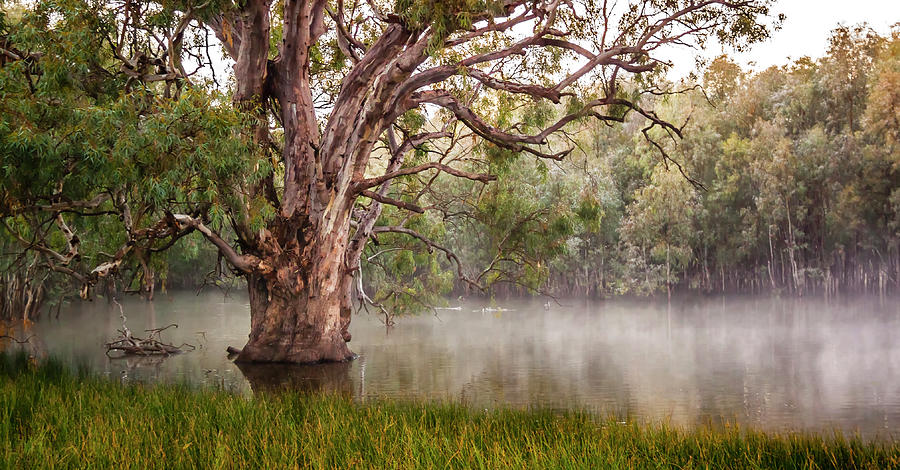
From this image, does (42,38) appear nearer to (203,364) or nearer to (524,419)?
(203,364)

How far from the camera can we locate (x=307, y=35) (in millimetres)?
14344

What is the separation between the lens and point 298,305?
14578 mm

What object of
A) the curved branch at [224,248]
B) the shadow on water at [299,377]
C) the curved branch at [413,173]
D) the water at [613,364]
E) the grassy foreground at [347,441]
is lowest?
the water at [613,364]

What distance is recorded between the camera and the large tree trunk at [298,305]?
14422mm

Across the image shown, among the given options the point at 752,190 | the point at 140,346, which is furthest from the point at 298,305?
the point at 752,190

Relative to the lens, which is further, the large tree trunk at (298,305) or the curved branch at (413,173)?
the large tree trunk at (298,305)

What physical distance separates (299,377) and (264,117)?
454 cm

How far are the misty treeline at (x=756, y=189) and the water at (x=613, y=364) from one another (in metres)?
6.58

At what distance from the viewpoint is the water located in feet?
34.6

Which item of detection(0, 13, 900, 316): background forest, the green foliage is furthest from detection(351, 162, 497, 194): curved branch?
detection(0, 13, 900, 316): background forest

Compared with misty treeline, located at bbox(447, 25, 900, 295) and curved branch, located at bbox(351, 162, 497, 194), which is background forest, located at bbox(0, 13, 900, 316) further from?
curved branch, located at bbox(351, 162, 497, 194)

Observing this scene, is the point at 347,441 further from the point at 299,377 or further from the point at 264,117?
the point at 264,117

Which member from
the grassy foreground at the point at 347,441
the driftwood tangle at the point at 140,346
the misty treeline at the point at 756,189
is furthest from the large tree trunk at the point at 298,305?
the misty treeline at the point at 756,189

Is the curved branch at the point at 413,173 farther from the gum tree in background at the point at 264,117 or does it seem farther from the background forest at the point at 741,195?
the background forest at the point at 741,195
